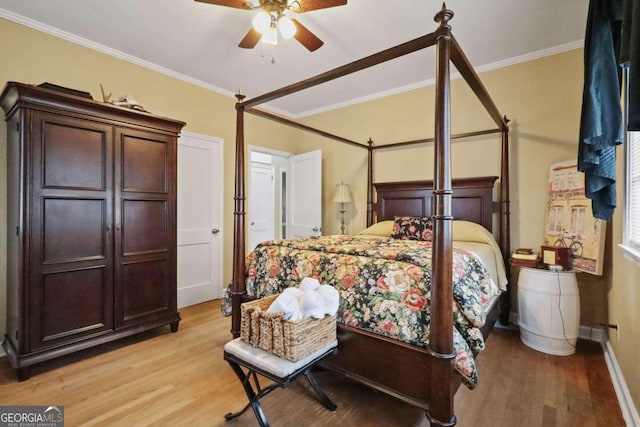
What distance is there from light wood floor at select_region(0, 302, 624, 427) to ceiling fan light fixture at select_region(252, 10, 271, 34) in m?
2.41

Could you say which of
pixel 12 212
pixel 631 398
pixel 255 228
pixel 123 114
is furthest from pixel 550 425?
pixel 255 228

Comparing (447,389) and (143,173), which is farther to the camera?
(143,173)

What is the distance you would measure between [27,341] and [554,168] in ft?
14.3

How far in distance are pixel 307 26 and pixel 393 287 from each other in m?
2.24

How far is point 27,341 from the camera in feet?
6.54

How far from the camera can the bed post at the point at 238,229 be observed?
7.29ft

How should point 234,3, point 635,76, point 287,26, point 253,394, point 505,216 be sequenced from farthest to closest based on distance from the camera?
point 505,216
point 287,26
point 234,3
point 253,394
point 635,76

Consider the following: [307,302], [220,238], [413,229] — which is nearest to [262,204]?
[220,238]

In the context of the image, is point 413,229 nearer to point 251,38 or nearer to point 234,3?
point 251,38

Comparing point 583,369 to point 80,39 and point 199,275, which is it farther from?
point 80,39

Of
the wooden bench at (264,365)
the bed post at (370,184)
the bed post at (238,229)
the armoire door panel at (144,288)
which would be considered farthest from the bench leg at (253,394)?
the bed post at (370,184)

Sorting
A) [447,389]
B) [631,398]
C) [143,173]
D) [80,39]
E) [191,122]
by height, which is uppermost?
[80,39]

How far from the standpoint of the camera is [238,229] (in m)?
2.24

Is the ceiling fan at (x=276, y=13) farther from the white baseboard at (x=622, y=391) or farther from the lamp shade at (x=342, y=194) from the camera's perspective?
the white baseboard at (x=622, y=391)
